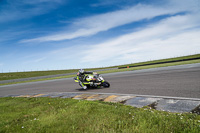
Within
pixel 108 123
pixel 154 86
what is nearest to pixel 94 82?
pixel 154 86

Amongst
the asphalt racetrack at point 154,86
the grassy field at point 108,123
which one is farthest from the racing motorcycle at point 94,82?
the grassy field at point 108,123

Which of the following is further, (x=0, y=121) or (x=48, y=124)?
(x=0, y=121)

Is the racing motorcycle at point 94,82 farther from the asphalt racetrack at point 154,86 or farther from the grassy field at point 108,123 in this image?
the grassy field at point 108,123

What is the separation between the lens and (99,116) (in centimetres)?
434

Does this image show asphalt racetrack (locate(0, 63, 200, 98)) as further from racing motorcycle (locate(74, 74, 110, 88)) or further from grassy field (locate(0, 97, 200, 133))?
grassy field (locate(0, 97, 200, 133))

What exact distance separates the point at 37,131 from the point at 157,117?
3.05 metres

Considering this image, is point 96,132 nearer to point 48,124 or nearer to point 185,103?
point 48,124

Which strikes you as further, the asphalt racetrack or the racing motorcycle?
the racing motorcycle

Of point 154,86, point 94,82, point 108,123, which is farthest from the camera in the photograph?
point 94,82

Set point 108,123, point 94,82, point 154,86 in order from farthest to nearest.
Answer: point 94,82, point 154,86, point 108,123

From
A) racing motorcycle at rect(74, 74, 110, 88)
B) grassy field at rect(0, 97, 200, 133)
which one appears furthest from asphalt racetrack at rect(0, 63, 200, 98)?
grassy field at rect(0, 97, 200, 133)

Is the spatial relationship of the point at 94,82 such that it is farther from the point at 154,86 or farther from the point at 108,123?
the point at 108,123

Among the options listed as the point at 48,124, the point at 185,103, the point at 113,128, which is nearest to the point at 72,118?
the point at 48,124

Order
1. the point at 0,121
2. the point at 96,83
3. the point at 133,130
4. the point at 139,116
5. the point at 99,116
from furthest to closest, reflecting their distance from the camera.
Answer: the point at 96,83 < the point at 0,121 < the point at 99,116 < the point at 139,116 < the point at 133,130
